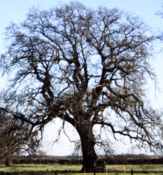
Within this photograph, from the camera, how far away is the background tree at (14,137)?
49.0 meters

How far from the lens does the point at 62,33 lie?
2080 inches

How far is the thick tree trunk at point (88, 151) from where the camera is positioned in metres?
50.8

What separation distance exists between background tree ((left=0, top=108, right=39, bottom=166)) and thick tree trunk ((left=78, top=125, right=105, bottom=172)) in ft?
13.7

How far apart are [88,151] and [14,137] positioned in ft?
22.2

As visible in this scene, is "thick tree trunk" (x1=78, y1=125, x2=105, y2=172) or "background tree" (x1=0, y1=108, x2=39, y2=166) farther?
"thick tree trunk" (x1=78, y1=125, x2=105, y2=172)

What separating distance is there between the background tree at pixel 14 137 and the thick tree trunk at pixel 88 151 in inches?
164

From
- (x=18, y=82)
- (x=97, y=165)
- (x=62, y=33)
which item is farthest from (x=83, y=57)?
(x=97, y=165)

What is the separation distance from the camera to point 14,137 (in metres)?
49.7

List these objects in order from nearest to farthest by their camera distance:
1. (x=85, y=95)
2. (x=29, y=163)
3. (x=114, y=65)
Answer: (x=85, y=95) < (x=114, y=65) < (x=29, y=163)

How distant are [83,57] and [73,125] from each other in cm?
604

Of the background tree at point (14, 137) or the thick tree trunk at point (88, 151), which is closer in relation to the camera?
the background tree at point (14, 137)

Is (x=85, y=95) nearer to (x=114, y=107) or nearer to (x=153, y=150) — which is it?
(x=114, y=107)

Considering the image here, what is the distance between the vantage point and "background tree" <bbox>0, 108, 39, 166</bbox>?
49000 millimetres

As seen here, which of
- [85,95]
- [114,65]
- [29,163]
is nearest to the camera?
[85,95]
